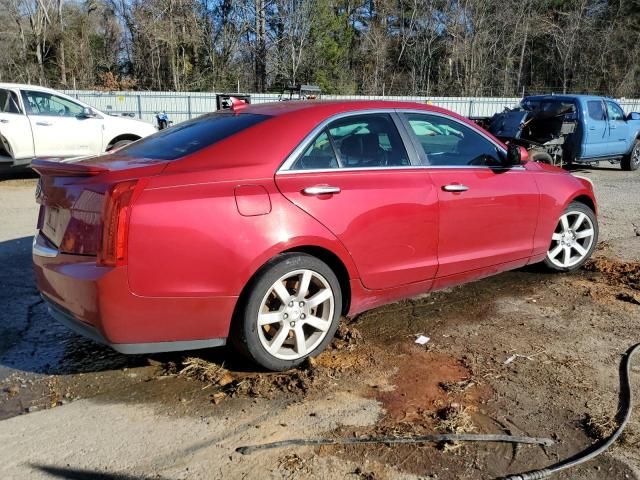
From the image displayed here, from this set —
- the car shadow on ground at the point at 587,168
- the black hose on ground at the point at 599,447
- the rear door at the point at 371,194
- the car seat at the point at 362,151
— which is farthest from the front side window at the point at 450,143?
the car shadow on ground at the point at 587,168

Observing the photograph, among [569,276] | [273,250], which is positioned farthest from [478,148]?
[273,250]

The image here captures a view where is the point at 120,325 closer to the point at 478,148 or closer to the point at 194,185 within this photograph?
the point at 194,185

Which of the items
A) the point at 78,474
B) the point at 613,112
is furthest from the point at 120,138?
the point at 613,112

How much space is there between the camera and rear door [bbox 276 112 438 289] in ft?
11.2

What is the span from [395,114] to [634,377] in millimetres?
2270

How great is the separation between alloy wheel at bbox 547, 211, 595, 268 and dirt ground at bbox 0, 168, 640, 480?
2.14 ft

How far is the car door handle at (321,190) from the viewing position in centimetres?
334

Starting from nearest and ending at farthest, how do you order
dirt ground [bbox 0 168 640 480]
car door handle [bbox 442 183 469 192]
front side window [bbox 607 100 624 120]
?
1. dirt ground [bbox 0 168 640 480]
2. car door handle [bbox 442 183 469 192]
3. front side window [bbox 607 100 624 120]

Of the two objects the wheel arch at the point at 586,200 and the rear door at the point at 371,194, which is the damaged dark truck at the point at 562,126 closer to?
the wheel arch at the point at 586,200

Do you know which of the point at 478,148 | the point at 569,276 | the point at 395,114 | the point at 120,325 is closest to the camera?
the point at 120,325

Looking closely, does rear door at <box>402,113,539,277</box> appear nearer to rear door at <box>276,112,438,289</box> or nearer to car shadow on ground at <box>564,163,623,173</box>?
rear door at <box>276,112,438,289</box>

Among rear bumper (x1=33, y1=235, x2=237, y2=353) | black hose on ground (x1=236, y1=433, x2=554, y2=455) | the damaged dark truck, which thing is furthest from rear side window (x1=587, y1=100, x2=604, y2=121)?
rear bumper (x1=33, y1=235, x2=237, y2=353)

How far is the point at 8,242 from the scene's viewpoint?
251 inches

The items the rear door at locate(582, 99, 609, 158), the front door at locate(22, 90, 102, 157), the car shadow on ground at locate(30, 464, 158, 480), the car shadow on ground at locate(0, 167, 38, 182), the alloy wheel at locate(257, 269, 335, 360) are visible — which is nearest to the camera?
the car shadow on ground at locate(30, 464, 158, 480)
